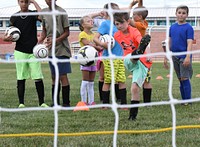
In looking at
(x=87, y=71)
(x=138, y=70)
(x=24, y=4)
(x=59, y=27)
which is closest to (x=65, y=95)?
(x=87, y=71)

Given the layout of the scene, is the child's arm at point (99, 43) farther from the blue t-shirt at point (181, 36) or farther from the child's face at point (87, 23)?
the blue t-shirt at point (181, 36)

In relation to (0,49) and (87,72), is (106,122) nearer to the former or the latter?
(87,72)

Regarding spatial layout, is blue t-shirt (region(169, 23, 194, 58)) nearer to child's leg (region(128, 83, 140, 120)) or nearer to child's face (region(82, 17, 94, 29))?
child's face (region(82, 17, 94, 29))

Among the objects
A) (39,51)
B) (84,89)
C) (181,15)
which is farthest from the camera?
(84,89)

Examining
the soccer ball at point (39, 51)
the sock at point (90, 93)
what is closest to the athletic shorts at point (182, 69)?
the sock at point (90, 93)

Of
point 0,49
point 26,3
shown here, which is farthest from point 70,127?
point 0,49

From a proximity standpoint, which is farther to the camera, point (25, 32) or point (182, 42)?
point (182, 42)

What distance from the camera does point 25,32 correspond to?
5320 mm

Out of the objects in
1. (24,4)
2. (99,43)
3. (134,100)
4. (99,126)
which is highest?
(24,4)

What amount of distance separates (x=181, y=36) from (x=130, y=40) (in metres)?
1.07

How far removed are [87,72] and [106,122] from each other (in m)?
1.43

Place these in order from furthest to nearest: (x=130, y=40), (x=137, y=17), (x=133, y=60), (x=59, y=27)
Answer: (x=137, y=17) < (x=59, y=27) < (x=130, y=40) < (x=133, y=60)

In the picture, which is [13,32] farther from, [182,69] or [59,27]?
[182,69]

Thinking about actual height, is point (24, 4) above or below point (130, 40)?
→ above
